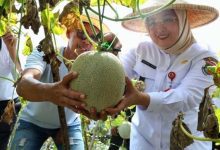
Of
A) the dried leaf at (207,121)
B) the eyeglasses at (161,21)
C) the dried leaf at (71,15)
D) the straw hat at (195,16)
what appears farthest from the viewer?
the straw hat at (195,16)

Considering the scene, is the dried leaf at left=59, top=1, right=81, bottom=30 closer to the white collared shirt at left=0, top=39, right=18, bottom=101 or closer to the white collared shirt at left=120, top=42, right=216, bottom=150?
the white collared shirt at left=120, top=42, right=216, bottom=150

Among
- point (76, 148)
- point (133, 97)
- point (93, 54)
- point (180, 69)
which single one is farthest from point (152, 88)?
point (93, 54)

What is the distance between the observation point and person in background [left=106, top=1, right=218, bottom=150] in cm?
171

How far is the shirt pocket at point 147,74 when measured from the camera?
1.88 metres

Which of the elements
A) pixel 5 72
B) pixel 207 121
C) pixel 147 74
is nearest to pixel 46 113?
pixel 147 74

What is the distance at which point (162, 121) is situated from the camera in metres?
1.82

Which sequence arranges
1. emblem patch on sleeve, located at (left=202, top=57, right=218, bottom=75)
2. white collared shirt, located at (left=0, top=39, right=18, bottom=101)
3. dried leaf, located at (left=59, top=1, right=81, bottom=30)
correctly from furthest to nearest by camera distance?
1. white collared shirt, located at (left=0, top=39, right=18, bottom=101)
2. emblem patch on sleeve, located at (left=202, top=57, right=218, bottom=75)
3. dried leaf, located at (left=59, top=1, right=81, bottom=30)

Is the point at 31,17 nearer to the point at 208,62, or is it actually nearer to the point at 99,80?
the point at 99,80

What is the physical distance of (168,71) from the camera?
1.83 metres

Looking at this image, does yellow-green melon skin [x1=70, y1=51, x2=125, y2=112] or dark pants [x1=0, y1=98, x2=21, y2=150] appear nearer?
yellow-green melon skin [x1=70, y1=51, x2=125, y2=112]

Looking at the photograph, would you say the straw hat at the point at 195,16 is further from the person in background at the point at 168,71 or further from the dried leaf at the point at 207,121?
the dried leaf at the point at 207,121

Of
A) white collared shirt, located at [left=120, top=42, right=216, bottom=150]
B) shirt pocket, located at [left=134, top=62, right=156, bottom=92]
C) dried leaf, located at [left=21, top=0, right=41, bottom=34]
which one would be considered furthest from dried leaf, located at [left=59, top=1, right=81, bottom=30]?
shirt pocket, located at [left=134, top=62, right=156, bottom=92]

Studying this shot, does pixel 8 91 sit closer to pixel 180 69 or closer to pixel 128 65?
pixel 128 65

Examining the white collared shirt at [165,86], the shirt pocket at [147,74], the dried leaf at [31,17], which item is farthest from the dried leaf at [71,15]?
the shirt pocket at [147,74]
